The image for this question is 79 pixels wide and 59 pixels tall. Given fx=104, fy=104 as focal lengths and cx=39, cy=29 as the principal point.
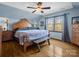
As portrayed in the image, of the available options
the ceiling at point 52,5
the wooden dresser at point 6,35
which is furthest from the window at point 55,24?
the wooden dresser at point 6,35

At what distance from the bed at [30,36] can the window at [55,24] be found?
193 mm

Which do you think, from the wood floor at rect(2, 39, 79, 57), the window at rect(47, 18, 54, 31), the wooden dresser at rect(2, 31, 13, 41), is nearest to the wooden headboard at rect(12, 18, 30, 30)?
the wooden dresser at rect(2, 31, 13, 41)

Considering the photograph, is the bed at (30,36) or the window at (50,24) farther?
the window at (50,24)

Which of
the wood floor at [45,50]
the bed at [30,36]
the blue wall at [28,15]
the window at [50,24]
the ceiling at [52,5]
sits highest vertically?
the ceiling at [52,5]

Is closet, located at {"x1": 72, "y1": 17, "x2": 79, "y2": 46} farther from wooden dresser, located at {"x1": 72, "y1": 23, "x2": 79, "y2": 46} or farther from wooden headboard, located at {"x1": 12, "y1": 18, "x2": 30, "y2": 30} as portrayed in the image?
wooden headboard, located at {"x1": 12, "y1": 18, "x2": 30, "y2": 30}

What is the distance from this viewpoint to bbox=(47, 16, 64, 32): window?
2.11 m

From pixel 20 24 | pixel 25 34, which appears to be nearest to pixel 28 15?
pixel 20 24

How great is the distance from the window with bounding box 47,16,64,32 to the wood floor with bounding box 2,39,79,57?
0.81 feet

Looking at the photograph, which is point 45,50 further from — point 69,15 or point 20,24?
point 69,15

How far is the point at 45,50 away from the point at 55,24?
57 cm

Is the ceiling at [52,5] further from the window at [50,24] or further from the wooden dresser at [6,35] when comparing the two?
the wooden dresser at [6,35]

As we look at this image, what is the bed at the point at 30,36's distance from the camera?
6.48 feet

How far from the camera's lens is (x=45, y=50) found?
204 centimetres

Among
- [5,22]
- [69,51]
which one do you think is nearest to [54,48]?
[69,51]
